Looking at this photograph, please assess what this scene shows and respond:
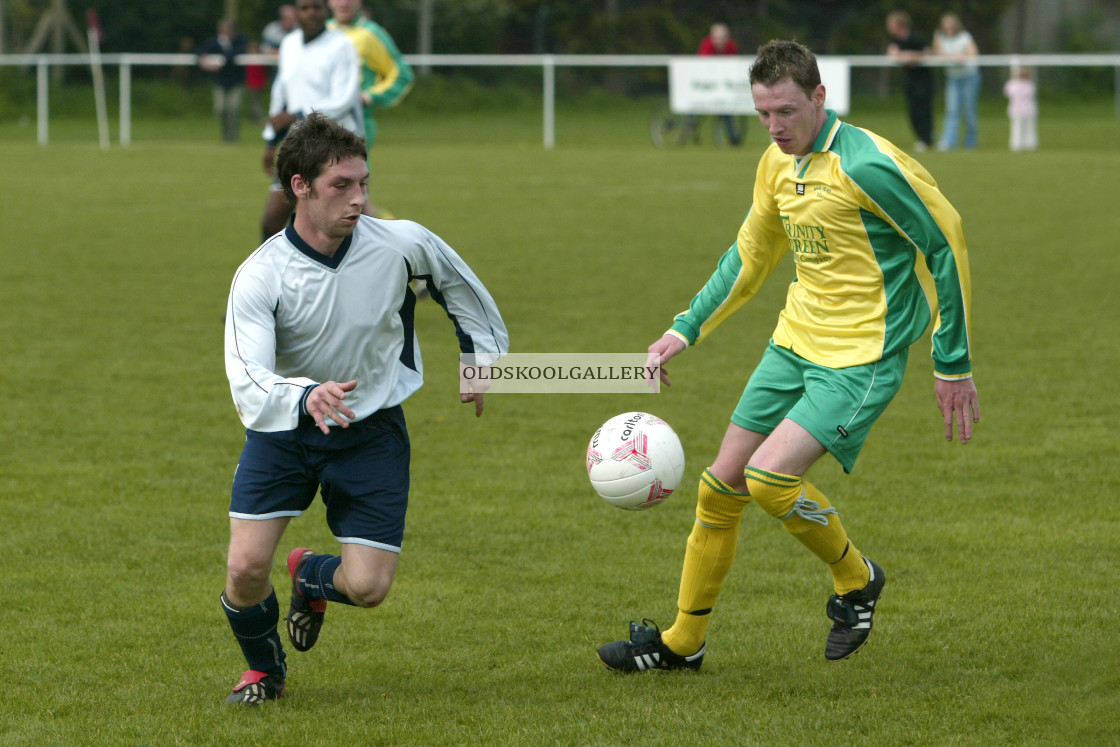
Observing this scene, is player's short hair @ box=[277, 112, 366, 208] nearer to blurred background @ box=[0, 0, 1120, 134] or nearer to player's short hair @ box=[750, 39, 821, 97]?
player's short hair @ box=[750, 39, 821, 97]

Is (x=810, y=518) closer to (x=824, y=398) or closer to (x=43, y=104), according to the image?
(x=824, y=398)

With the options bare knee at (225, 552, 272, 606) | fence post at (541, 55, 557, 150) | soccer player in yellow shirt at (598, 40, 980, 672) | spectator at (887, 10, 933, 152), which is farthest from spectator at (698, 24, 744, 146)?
bare knee at (225, 552, 272, 606)

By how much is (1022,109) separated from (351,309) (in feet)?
70.0

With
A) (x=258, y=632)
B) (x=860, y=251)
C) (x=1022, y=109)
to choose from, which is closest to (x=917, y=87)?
(x=1022, y=109)

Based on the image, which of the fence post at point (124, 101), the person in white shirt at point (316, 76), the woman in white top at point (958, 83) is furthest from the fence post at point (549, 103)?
the person in white shirt at point (316, 76)

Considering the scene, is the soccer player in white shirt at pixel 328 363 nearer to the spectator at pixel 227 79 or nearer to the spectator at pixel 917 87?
the spectator at pixel 917 87

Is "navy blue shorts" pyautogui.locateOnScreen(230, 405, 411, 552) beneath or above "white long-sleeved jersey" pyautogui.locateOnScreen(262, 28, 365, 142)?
beneath

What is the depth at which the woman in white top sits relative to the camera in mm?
22812

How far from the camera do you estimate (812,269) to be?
14.5 feet

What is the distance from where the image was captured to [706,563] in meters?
4.38

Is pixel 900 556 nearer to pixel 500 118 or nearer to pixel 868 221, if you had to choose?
pixel 868 221

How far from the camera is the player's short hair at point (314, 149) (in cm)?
391

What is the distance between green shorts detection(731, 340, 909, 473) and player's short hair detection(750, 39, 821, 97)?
80 centimetres

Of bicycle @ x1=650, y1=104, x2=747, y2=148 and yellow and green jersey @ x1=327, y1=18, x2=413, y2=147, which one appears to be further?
bicycle @ x1=650, y1=104, x2=747, y2=148
